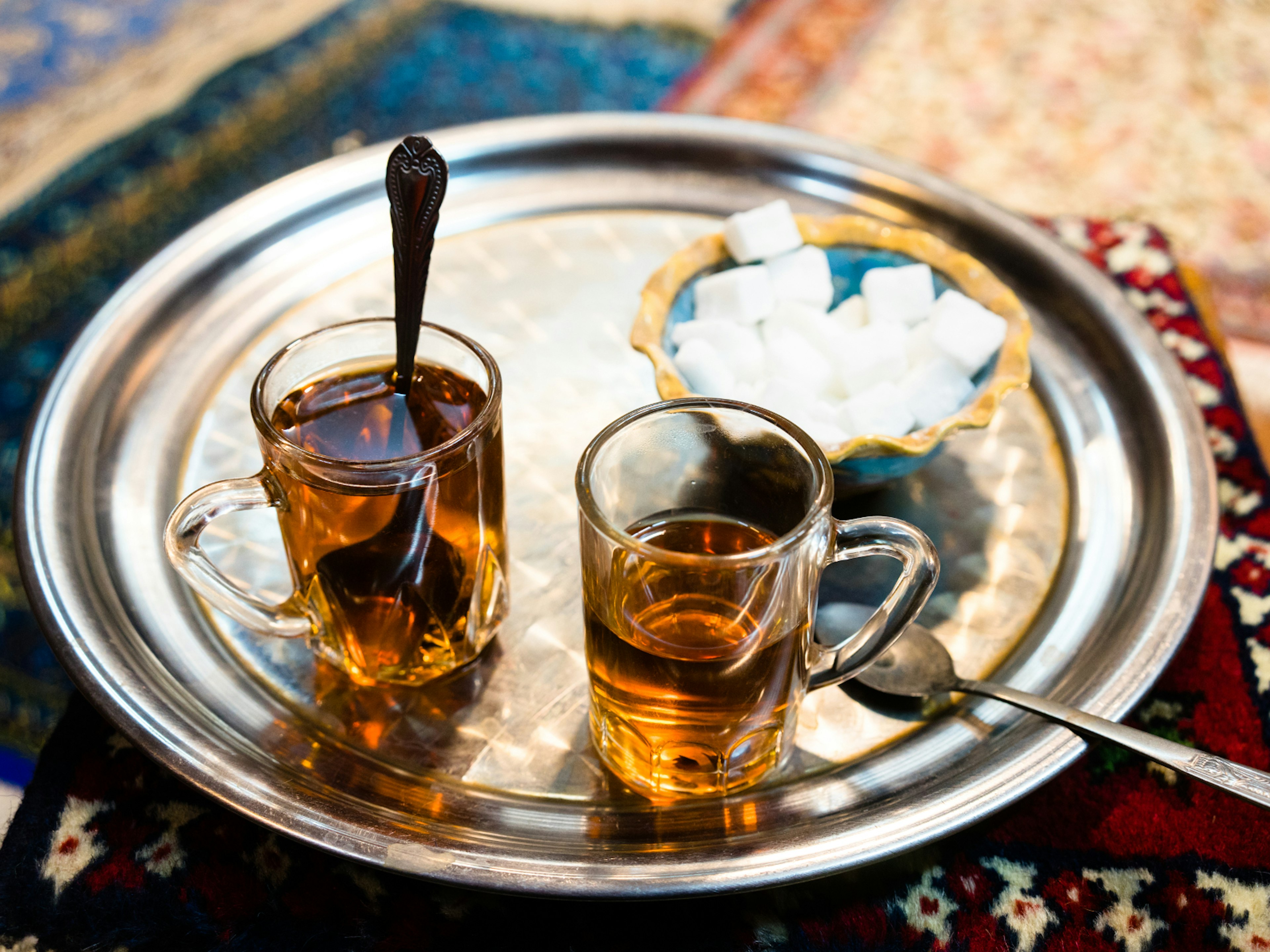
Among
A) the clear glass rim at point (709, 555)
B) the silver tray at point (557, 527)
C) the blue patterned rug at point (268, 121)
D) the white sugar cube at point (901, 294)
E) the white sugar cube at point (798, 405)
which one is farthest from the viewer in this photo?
the blue patterned rug at point (268, 121)

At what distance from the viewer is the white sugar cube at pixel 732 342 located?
78cm

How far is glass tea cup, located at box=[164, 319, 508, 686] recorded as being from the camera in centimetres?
58

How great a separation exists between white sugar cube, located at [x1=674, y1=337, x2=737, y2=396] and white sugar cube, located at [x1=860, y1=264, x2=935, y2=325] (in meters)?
0.15

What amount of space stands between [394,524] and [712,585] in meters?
0.19

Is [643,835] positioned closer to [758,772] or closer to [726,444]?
[758,772]

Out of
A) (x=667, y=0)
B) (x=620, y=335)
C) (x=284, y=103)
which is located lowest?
(x=620, y=335)

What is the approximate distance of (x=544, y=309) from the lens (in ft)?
3.23

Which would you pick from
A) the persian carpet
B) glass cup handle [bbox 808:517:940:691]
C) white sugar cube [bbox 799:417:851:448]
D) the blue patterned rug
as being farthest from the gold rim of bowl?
the blue patterned rug

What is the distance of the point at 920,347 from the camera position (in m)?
0.80

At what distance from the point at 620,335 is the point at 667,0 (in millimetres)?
1789

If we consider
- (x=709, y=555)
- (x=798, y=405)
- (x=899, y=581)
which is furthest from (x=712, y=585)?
(x=798, y=405)

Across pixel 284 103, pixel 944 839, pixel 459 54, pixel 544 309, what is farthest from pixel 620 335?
pixel 459 54

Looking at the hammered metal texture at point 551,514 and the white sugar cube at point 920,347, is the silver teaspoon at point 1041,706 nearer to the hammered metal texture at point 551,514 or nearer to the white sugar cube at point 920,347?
the hammered metal texture at point 551,514

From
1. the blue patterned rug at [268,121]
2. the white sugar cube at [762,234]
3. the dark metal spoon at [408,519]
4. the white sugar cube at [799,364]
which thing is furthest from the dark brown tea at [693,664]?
the blue patterned rug at [268,121]
